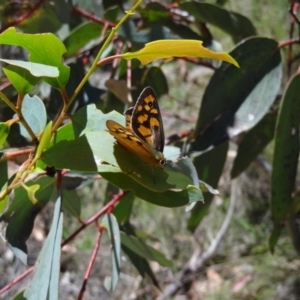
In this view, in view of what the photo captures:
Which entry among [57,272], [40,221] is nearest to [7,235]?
[57,272]

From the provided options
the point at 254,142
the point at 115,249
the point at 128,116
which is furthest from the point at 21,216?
the point at 254,142

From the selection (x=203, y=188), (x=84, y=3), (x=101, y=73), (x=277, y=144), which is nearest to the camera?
(x=203, y=188)

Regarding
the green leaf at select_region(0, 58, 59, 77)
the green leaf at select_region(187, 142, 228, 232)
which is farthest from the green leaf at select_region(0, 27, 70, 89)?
the green leaf at select_region(187, 142, 228, 232)

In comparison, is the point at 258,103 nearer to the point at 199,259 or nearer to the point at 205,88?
the point at 205,88

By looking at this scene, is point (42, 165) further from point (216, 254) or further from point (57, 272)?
point (216, 254)

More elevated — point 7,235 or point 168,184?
point 168,184

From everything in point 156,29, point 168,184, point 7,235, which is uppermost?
point 156,29

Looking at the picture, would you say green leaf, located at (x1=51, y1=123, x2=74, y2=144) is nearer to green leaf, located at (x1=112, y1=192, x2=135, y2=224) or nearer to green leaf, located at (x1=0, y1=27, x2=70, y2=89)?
green leaf, located at (x1=0, y1=27, x2=70, y2=89)
